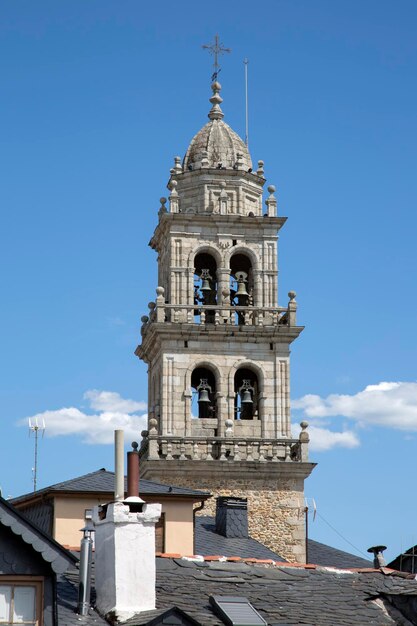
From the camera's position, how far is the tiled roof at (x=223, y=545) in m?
43.7

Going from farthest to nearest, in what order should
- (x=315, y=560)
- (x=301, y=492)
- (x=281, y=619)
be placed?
1. (x=301, y=492)
2. (x=315, y=560)
3. (x=281, y=619)

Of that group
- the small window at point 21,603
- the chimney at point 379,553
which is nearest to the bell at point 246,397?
the chimney at point 379,553

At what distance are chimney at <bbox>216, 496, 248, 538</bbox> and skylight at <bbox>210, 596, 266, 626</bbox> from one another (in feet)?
67.1

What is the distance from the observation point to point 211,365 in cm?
6234

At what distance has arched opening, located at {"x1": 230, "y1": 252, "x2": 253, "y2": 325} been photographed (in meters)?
64.2

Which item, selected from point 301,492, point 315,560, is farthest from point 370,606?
point 301,492

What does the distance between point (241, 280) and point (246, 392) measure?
187 inches

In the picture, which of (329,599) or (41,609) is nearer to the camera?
(41,609)

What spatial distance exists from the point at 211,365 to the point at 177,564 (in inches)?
1342

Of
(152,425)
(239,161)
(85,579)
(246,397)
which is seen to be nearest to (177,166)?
(239,161)

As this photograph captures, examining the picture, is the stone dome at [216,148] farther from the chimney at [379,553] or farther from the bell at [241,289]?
the chimney at [379,553]

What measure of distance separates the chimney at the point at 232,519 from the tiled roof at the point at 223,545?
0.71 ft

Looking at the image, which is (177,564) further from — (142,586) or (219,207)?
(219,207)

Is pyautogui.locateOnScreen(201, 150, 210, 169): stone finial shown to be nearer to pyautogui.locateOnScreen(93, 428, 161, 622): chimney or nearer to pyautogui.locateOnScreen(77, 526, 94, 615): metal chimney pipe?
pyautogui.locateOnScreen(93, 428, 161, 622): chimney
